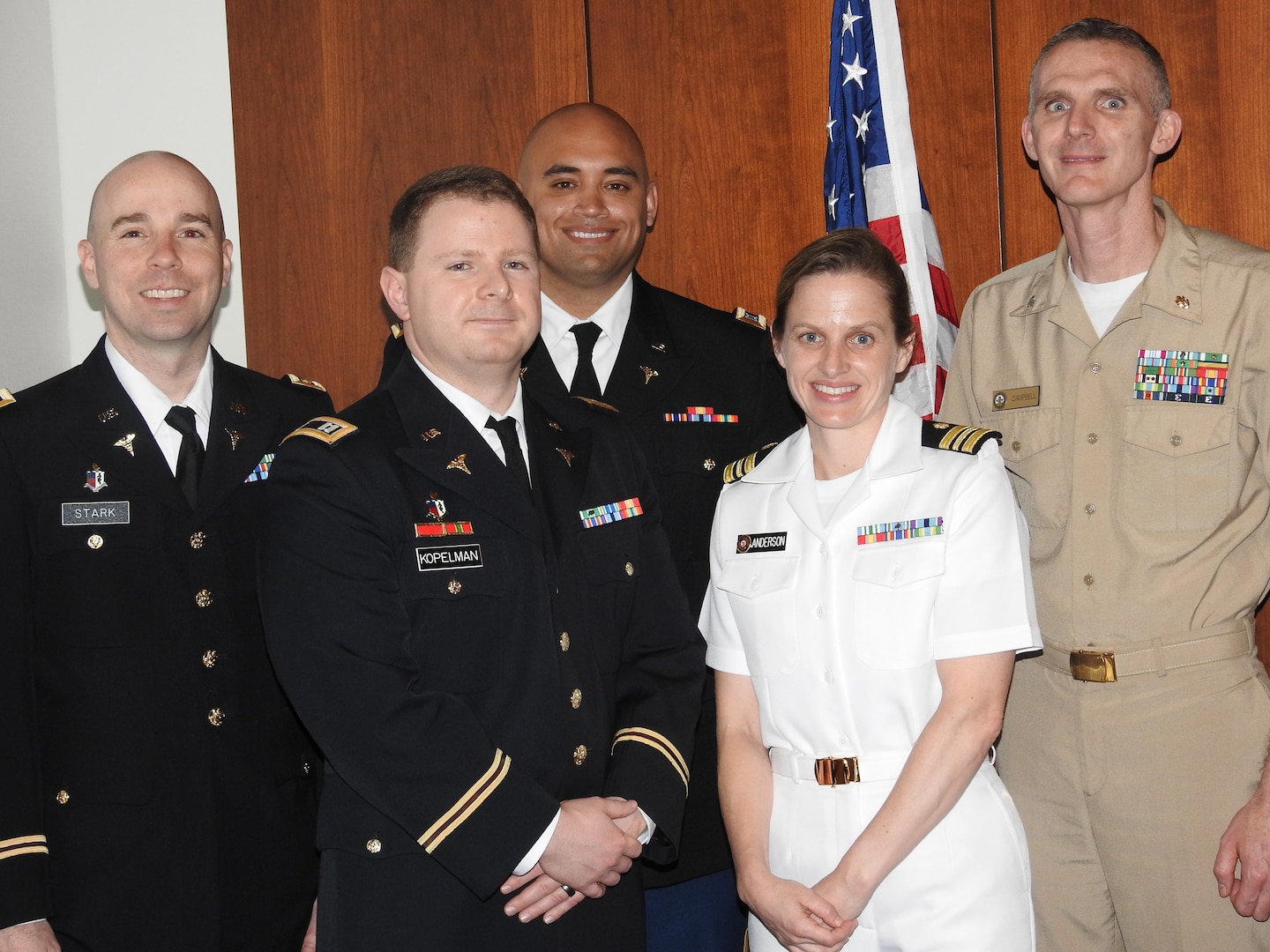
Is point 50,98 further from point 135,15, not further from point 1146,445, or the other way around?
point 1146,445

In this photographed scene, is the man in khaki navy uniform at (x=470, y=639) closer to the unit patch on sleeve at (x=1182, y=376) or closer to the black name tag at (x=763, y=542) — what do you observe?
the black name tag at (x=763, y=542)

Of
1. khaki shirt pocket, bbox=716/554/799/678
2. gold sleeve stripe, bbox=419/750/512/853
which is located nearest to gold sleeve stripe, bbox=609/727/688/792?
khaki shirt pocket, bbox=716/554/799/678

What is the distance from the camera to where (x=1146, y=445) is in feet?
8.18

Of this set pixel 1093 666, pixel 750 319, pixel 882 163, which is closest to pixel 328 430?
pixel 750 319

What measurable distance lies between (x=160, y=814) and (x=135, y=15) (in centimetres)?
249

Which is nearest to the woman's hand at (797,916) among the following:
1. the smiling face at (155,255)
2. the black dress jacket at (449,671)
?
the black dress jacket at (449,671)

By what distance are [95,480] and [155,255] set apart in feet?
1.64

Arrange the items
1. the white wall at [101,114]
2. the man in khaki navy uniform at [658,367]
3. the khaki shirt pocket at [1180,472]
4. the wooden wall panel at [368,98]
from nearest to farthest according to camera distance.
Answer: the khaki shirt pocket at [1180,472] → the man in khaki navy uniform at [658,367] → the white wall at [101,114] → the wooden wall panel at [368,98]

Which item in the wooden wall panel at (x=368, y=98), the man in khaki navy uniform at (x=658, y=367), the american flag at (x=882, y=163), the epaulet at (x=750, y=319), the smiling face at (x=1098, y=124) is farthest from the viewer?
the wooden wall panel at (x=368, y=98)

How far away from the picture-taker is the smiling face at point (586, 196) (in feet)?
9.59

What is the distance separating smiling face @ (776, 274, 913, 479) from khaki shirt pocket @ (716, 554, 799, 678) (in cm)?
28

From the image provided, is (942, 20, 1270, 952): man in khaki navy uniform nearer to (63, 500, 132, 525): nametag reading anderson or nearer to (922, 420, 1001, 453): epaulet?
(922, 420, 1001, 453): epaulet

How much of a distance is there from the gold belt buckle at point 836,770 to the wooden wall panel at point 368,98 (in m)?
2.19

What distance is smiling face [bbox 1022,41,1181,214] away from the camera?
2576mm
